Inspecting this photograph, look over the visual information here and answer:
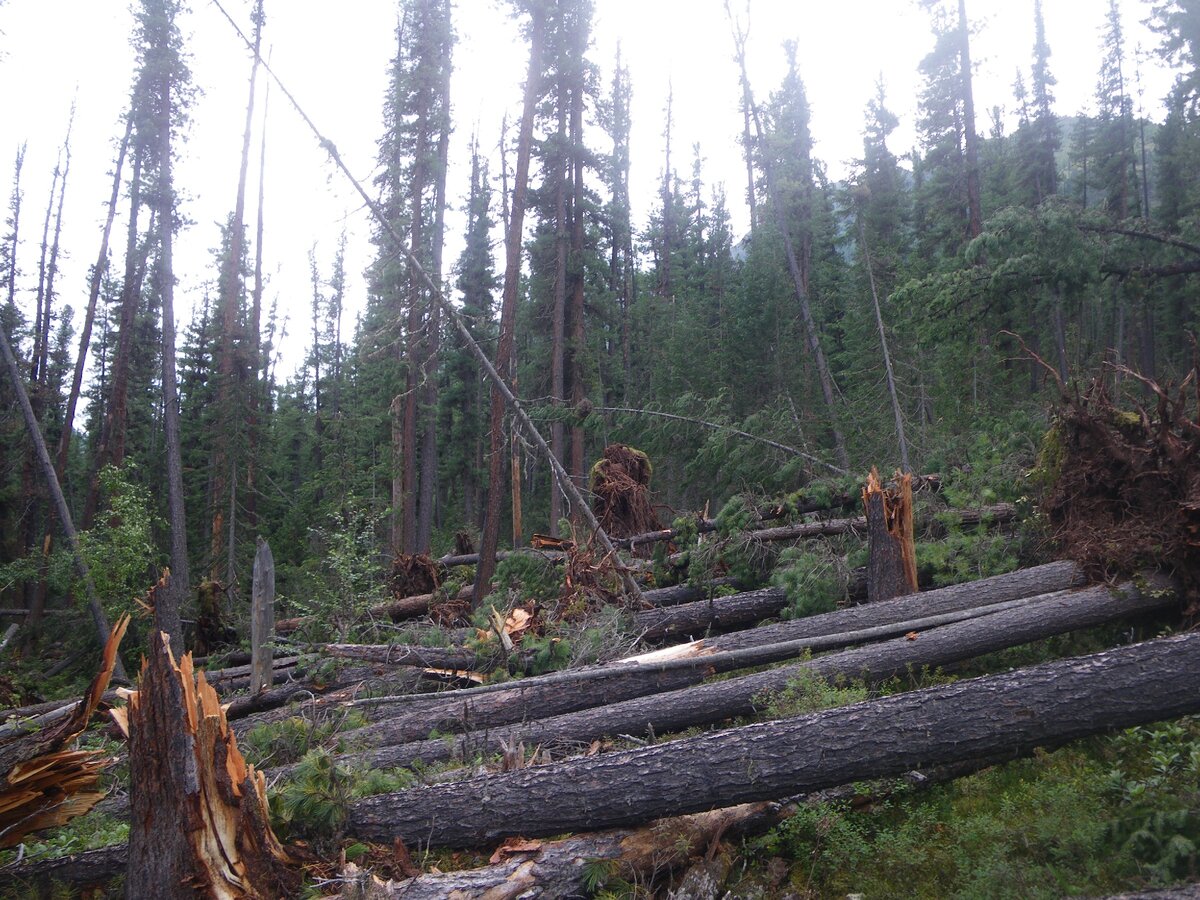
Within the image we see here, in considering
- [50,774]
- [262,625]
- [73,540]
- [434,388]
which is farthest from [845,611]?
[434,388]

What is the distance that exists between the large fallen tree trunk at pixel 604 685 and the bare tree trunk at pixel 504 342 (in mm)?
4228

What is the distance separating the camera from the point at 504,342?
480 inches

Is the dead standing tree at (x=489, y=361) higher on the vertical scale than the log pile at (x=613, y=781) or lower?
higher

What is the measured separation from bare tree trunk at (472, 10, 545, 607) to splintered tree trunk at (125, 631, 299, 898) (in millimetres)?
6629

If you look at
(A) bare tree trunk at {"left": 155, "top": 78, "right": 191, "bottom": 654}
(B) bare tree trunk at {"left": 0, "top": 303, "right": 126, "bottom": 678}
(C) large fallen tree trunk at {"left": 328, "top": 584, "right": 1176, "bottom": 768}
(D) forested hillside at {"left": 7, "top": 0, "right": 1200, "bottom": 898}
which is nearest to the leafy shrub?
(D) forested hillside at {"left": 7, "top": 0, "right": 1200, "bottom": 898}

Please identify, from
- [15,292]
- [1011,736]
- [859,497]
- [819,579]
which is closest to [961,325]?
[859,497]

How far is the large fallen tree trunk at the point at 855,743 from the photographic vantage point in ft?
15.2

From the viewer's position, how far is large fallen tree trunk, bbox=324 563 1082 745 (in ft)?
23.4

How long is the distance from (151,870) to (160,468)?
2810cm

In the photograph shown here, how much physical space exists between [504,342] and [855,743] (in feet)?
28.2

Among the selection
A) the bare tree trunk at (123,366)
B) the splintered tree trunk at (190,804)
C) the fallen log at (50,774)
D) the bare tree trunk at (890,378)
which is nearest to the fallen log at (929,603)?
the splintered tree trunk at (190,804)

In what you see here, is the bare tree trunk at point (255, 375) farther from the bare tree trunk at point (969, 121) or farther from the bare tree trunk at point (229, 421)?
the bare tree trunk at point (969, 121)

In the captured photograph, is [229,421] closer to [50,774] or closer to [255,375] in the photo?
[255,375]

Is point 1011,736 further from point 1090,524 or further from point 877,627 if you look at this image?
point 1090,524
